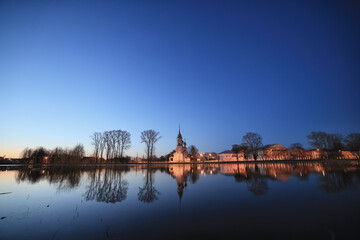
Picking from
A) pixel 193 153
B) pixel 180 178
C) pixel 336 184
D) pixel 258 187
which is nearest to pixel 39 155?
pixel 193 153

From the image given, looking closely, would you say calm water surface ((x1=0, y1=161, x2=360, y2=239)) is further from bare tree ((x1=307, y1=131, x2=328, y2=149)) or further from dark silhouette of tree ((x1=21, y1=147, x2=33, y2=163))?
dark silhouette of tree ((x1=21, y1=147, x2=33, y2=163))

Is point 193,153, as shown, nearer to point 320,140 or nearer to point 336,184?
point 320,140

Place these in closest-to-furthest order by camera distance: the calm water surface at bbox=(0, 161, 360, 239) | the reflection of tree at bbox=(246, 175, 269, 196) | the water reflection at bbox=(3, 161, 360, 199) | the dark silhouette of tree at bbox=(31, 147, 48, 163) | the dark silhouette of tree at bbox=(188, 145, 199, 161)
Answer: the calm water surface at bbox=(0, 161, 360, 239)
the reflection of tree at bbox=(246, 175, 269, 196)
the water reflection at bbox=(3, 161, 360, 199)
the dark silhouette of tree at bbox=(31, 147, 48, 163)
the dark silhouette of tree at bbox=(188, 145, 199, 161)

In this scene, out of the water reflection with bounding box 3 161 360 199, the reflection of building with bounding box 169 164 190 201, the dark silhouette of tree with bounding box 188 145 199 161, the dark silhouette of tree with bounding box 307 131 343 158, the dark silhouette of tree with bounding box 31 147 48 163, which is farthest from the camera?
the dark silhouette of tree with bounding box 188 145 199 161

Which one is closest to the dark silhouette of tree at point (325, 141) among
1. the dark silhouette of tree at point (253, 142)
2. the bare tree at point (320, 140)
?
the bare tree at point (320, 140)

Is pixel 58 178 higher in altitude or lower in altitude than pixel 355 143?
lower

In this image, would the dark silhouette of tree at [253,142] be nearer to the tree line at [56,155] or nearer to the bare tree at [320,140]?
the bare tree at [320,140]

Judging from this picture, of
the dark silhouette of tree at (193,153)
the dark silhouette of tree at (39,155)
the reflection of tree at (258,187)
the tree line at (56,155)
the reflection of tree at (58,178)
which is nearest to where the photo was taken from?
the reflection of tree at (258,187)

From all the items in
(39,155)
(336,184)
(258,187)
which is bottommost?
(258,187)

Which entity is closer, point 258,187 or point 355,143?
point 258,187

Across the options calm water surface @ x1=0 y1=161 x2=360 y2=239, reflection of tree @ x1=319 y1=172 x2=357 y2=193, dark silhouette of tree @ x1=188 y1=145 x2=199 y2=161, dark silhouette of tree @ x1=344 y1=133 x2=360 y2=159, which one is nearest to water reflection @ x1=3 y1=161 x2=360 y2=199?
reflection of tree @ x1=319 y1=172 x2=357 y2=193

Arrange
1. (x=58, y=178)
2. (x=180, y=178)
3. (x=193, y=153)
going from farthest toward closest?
(x=193, y=153) < (x=58, y=178) < (x=180, y=178)

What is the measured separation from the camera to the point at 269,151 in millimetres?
94125

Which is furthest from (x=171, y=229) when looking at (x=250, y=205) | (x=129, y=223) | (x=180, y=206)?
(x=250, y=205)
